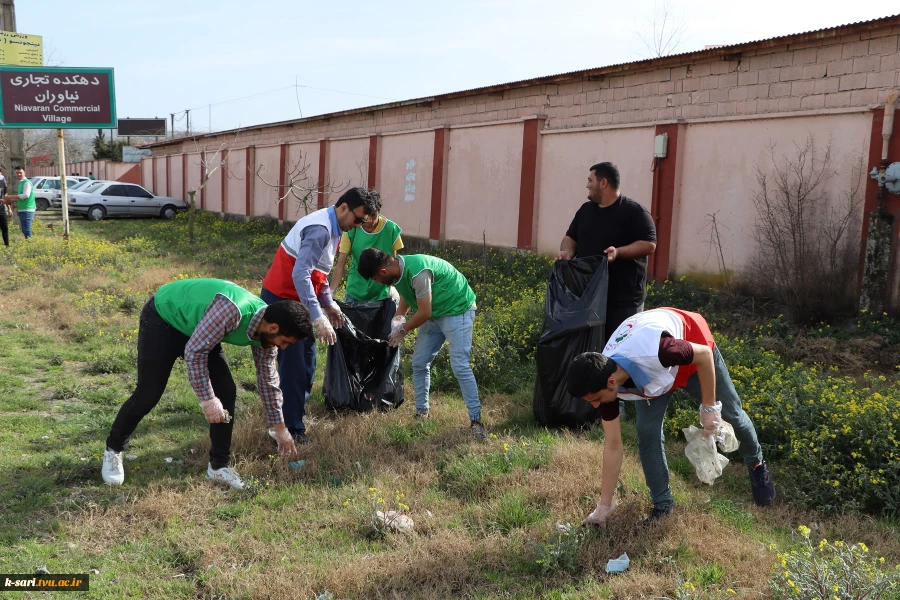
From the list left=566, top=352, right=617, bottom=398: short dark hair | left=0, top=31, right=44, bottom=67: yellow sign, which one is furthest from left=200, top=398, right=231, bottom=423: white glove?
left=0, top=31, right=44, bottom=67: yellow sign

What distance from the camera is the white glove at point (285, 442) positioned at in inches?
177

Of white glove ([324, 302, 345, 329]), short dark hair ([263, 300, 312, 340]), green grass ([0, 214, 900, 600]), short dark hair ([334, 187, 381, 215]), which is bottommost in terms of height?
→ green grass ([0, 214, 900, 600])

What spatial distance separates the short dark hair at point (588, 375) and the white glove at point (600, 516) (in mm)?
781

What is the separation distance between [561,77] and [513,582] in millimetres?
9296

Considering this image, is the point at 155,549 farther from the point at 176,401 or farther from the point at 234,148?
the point at 234,148

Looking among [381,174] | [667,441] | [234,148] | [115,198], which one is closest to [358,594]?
[667,441]

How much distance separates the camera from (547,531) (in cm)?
372

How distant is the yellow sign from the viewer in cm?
1889

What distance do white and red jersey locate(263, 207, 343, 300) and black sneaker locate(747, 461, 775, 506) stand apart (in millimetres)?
2719

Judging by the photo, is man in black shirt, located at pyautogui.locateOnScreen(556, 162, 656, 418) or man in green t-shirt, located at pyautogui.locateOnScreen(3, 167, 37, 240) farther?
man in green t-shirt, located at pyautogui.locateOnScreen(3, 167, 37, 240)

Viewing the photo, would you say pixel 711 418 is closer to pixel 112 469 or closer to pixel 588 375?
pixel 588 375

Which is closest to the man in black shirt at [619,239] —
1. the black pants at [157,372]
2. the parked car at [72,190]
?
the black pants at [157,372]

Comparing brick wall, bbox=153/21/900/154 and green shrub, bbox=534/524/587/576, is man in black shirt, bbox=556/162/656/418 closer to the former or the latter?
green shrub, bbox=534/524/587/576

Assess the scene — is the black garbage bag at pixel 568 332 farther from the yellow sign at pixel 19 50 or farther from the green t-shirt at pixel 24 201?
the yellow sign at pixel 19 50
